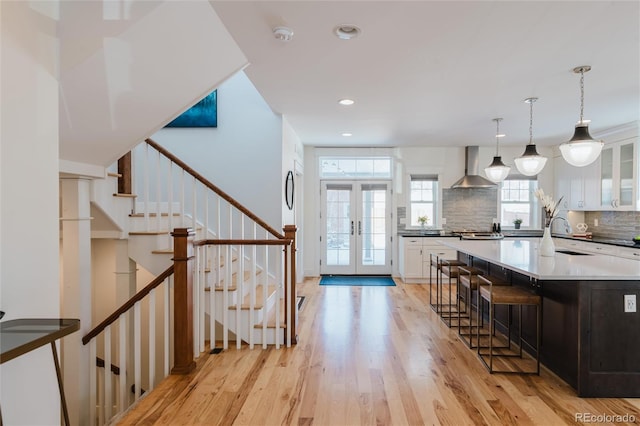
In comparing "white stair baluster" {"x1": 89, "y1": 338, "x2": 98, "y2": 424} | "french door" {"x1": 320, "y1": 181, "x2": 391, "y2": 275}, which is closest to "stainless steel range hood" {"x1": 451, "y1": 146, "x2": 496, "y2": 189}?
"french door" {"x1": 320, "y1": 181, "x2": 391, "y2": 275}

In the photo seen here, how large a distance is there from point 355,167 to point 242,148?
2.86 m

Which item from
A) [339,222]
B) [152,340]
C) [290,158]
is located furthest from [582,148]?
[339,222]

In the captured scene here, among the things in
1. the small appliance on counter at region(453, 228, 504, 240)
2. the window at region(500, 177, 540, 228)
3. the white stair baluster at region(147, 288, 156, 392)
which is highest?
the window at region(500, 177, 540, 228)

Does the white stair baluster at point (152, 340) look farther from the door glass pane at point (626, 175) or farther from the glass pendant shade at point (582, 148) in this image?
the door glass pane at point (626, 175)

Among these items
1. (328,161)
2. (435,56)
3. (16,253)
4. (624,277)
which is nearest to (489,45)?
(435,56)

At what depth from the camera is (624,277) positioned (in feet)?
7.98

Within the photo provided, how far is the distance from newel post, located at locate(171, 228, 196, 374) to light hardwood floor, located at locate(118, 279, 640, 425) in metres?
0.14

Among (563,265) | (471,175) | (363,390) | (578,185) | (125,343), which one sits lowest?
(363,390)

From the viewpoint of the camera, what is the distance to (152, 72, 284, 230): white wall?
4.73 meters

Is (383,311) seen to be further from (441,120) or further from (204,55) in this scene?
(204,55)

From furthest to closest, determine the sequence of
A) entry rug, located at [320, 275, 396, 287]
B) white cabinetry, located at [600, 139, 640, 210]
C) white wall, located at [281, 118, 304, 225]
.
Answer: entry rug, located at [320, 275, 396, 287] → white cabinetry, located at [600, 139, 640, 210] → white wall, located at [281, 118, 304, 225]

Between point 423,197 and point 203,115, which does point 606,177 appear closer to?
point 423,197

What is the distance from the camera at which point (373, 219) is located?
7.00 m

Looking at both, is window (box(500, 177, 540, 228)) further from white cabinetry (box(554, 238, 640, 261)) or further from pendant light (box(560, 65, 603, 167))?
pendant light (box(560, 65, 603, 167))
